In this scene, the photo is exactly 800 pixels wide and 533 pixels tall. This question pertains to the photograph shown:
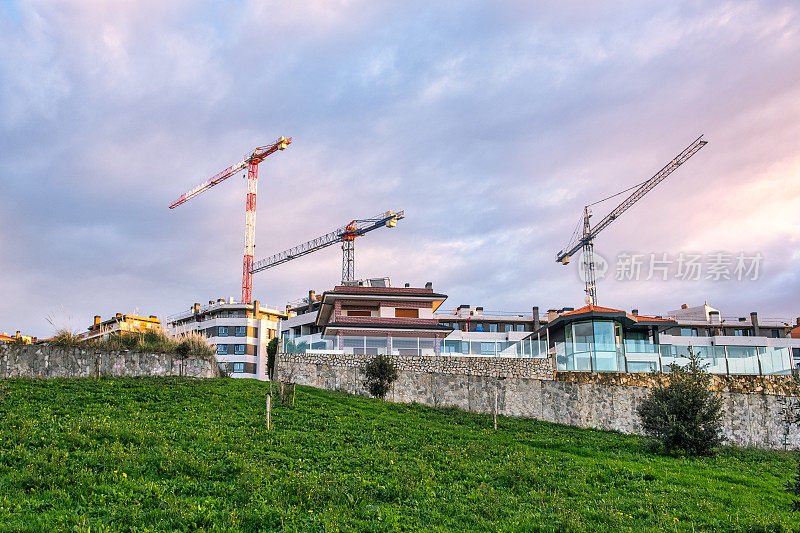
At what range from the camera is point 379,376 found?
33062 mm

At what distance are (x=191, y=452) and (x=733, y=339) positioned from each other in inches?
3299

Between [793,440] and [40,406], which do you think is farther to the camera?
[793,440]

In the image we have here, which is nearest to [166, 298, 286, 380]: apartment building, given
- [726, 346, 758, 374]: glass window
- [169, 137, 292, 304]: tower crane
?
[169, 137, 292, 304]: tower crane

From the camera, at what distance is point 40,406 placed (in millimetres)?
18797

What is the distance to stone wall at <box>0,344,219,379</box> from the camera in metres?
25.0

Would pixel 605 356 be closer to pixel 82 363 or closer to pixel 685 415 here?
pixel 685 415

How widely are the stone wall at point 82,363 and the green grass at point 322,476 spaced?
2.69 m

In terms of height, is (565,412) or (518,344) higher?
(518,344)

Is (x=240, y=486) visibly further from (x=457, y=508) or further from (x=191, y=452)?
(x=457, y=508)

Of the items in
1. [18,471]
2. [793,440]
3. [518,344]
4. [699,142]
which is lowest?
[793,440]

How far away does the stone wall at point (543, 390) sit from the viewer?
29.4m

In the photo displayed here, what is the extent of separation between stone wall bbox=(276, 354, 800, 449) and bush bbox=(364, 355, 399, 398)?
545 mm

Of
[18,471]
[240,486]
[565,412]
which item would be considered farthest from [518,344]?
[18,471]

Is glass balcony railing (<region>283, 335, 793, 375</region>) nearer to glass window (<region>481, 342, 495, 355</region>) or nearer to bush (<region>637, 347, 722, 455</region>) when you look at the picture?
glass window (<region>481, 342, 495, 355</region>)
